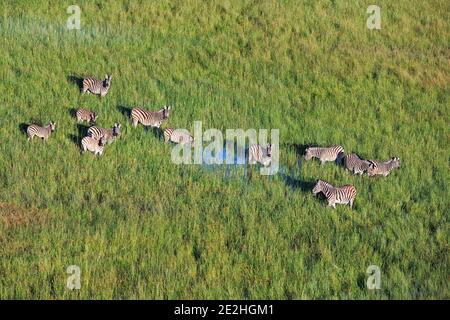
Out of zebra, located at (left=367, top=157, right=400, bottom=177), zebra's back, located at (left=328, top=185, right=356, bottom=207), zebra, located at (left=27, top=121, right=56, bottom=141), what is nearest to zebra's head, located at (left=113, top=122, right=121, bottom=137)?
zebra, located at (left=27, top=121, right=56, bottom=141)

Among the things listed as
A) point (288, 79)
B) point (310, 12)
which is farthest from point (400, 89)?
point (310, 12)

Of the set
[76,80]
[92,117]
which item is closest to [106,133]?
[92,117]

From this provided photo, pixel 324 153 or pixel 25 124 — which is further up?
pixel 25 124

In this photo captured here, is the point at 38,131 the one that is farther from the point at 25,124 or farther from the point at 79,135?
the point at 25,124

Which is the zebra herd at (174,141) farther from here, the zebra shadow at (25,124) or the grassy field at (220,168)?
the zebra shadow at (25,124)

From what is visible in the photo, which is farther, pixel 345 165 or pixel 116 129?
pixel 116 129

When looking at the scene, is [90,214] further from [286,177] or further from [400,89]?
[400,89]
